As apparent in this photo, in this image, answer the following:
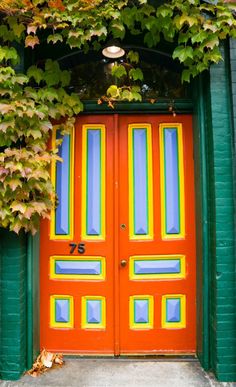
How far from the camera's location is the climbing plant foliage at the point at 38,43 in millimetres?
3111

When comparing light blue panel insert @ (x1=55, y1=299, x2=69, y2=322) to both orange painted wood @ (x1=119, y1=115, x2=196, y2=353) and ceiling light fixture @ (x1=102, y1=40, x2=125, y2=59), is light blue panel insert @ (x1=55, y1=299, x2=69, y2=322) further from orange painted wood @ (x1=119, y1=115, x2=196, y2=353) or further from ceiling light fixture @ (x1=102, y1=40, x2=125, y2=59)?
ceiling light fixture @ (x1=102, y1=40, x2=125, y2=59)

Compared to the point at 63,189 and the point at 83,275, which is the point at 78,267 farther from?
the point at 63,189

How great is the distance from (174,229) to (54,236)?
4.33 ft

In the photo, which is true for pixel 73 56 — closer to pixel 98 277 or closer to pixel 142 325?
pixel 98 277

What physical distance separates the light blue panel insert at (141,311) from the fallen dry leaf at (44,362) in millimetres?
919

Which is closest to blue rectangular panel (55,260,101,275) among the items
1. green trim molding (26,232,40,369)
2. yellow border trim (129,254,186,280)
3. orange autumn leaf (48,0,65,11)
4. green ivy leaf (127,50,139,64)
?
green trim molding (26,232,40,369)

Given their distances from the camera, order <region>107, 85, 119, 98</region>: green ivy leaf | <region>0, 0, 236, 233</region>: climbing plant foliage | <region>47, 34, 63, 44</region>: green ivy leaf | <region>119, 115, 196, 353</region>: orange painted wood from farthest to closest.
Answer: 1. <region>119, 115, 196, 353</region>: orange painted wood
2. <region>107, 85, 119, 98</region>: green ivy leaf
3. <region>47, 34, 63, 44</region>: green ivy leaf
4. <region>0, 0, 236, 233</region>: climbing plant foliage

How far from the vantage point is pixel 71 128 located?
3691 mm

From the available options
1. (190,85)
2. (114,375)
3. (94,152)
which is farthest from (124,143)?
(114,375)

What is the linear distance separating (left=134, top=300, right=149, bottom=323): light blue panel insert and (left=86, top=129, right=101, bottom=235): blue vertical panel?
890 millimetres

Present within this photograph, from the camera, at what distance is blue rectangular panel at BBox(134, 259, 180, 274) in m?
3.68

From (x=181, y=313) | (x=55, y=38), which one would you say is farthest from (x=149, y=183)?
(x=55, y=38)

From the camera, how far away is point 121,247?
3699mm

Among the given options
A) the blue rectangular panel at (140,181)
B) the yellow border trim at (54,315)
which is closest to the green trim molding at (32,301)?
the yellow border trim at (54,315)
